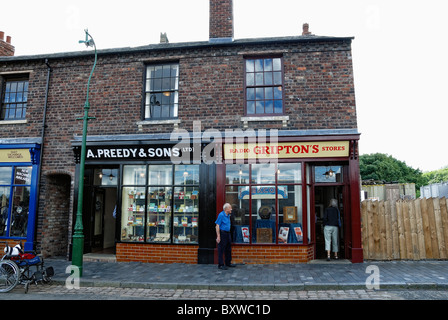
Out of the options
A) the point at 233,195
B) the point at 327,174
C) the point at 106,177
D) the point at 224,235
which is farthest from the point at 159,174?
the point at 327,174

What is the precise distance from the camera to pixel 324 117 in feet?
32.0

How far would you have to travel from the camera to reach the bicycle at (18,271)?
6.84m

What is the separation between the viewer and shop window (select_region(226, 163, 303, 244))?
9602mm

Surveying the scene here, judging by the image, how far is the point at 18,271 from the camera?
269 inches

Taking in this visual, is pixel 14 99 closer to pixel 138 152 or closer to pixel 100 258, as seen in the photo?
pixel 138 152

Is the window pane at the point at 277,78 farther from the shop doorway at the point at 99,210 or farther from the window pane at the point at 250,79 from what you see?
the shop doorway at the point at 99,210

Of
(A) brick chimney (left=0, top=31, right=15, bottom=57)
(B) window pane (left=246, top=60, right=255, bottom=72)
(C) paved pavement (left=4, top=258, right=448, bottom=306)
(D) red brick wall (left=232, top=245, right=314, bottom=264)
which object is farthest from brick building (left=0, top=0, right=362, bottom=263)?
(A) brick chimney (left=0, top=31, right=15, bottom=57)

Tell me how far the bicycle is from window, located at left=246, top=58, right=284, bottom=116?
7409mm

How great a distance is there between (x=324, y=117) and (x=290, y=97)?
50.7 inches

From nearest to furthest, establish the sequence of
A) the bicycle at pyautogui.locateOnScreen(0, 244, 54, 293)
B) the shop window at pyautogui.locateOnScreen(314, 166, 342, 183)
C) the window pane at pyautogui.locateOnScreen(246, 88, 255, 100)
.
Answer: the bicycle at pyautogui.locateOnScreen(0, 244, 54, 293)
the shop window at pyautogui.locateOnScreen(314, 166, 342, 183)
the window pane at pyautogui.locateOnScreen(246, 88, 255, 100)

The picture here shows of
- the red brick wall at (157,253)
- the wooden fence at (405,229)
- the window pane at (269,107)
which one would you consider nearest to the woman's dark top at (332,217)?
the wooden fence at (405,229)

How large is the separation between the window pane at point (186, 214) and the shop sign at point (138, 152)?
4.02 ft

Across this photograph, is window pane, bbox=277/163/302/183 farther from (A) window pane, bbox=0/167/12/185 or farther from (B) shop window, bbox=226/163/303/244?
(A) window pane, bbox=0/167/12/185
